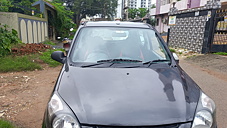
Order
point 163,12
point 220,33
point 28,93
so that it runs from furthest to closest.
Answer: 1. point 163,12
2. point 220,33
3. point 28,93

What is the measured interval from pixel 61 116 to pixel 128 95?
66 cm

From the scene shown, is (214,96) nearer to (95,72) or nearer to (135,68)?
(135,68)

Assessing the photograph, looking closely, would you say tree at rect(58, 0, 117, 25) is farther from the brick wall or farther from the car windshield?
the car windshield

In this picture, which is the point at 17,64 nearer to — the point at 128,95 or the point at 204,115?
the point at 128,95

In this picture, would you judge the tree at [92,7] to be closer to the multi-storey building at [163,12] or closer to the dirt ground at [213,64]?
the multi-storey building at [163,12]

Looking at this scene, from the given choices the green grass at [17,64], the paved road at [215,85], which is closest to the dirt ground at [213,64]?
the paved road at [215,85]

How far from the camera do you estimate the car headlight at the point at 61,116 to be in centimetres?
164

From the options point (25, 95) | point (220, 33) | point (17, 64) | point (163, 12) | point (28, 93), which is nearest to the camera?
point (25, 95)

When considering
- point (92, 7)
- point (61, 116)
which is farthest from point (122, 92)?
point (92, 7)

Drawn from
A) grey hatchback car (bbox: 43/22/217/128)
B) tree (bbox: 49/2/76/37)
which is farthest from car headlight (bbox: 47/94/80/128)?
tree (bbox: 49/2/76/37)

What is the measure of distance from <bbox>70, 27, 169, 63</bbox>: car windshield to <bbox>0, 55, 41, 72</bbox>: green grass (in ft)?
14.4

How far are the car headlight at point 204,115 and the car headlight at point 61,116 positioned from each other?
1073 mm

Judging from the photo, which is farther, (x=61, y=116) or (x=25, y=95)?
(x=25, y=95)

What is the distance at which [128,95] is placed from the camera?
1.87 meters
